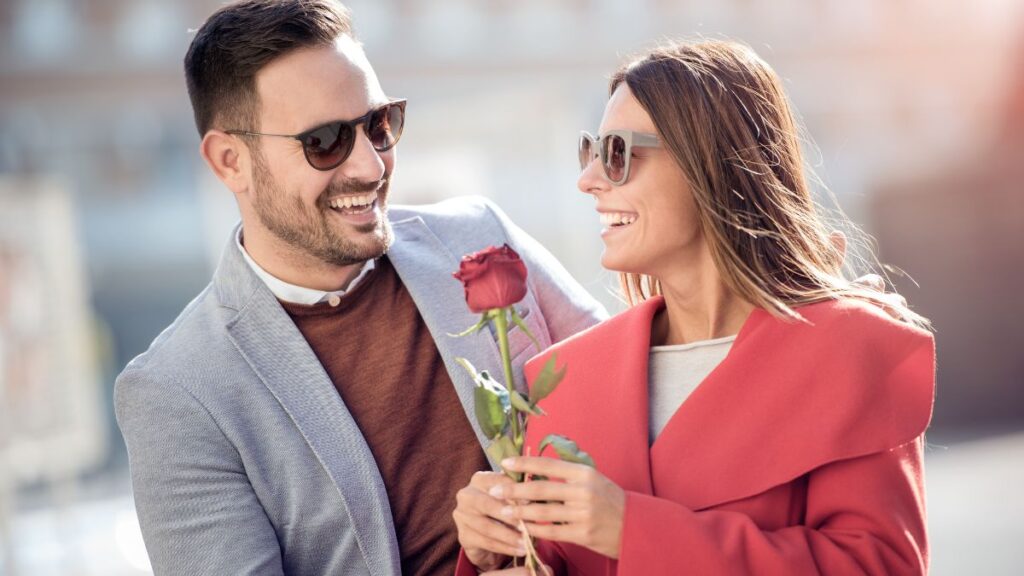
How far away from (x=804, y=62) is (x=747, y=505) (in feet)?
29.1

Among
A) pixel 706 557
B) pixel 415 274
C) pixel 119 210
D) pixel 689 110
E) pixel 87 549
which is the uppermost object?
pixel 689 110

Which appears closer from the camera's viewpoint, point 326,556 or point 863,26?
point 326,556

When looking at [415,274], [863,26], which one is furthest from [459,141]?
[415,274]

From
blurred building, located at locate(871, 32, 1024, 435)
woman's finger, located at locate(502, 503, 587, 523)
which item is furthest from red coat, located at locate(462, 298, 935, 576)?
blurred building, located at locate(871, 32, 1024, 435)

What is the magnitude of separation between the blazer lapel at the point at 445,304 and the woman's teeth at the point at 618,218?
431 millimetres

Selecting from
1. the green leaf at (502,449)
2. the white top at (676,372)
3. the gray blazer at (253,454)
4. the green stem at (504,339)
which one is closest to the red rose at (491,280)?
the green stem at (504,339)

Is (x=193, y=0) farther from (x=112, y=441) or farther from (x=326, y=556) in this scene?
(x=326, y=556)

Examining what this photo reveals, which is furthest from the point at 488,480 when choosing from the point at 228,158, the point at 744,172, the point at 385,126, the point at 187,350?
the point at 228,158

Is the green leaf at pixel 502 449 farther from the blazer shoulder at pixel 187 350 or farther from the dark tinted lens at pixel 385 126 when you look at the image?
the dark tinted lens at pixel 385 126

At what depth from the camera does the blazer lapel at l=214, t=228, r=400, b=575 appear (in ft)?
8.32

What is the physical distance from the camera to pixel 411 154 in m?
8.66

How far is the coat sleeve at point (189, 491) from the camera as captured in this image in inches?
98.7

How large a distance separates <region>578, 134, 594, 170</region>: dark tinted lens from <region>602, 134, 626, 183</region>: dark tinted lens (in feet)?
0.37

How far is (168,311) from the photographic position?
909 centimetres
